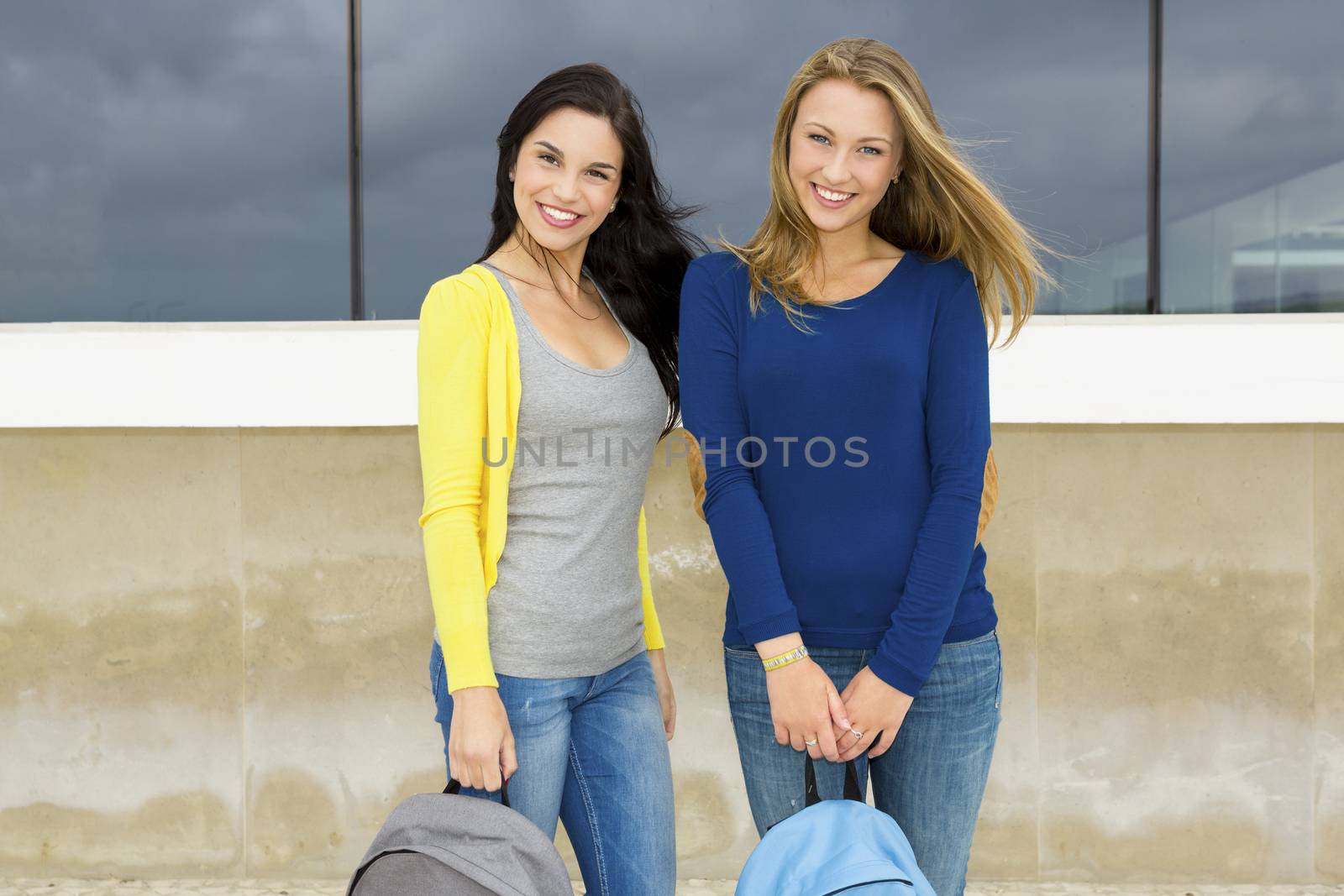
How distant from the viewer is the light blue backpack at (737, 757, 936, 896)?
1.26m

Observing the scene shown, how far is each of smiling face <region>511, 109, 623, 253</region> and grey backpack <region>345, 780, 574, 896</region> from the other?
2.88 ft

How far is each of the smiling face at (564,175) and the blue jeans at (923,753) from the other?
0.73 m

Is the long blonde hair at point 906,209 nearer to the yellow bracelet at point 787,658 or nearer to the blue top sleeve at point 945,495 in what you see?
the blue top sleeve at point 945,495

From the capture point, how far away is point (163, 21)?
335 cm

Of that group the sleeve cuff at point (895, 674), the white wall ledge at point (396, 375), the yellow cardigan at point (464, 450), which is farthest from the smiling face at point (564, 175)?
the white wall ledge at point (396, 375)

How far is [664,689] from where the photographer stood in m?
1.87

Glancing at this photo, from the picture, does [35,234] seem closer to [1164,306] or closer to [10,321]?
[10,321]

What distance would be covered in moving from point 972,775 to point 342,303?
267cm

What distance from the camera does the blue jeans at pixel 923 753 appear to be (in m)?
1.48

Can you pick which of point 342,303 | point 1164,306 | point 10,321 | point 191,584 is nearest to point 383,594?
point 191,584

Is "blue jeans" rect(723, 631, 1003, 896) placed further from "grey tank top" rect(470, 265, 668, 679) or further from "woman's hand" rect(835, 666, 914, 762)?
"grey tank top" rect(470, 265, 668, 679)

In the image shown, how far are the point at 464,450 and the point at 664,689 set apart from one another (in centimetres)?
70

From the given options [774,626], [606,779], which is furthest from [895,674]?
[606,779]

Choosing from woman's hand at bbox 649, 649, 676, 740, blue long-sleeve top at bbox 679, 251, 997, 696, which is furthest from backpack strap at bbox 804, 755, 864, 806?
woman's hand at bbox 649, 649, 676, 740
